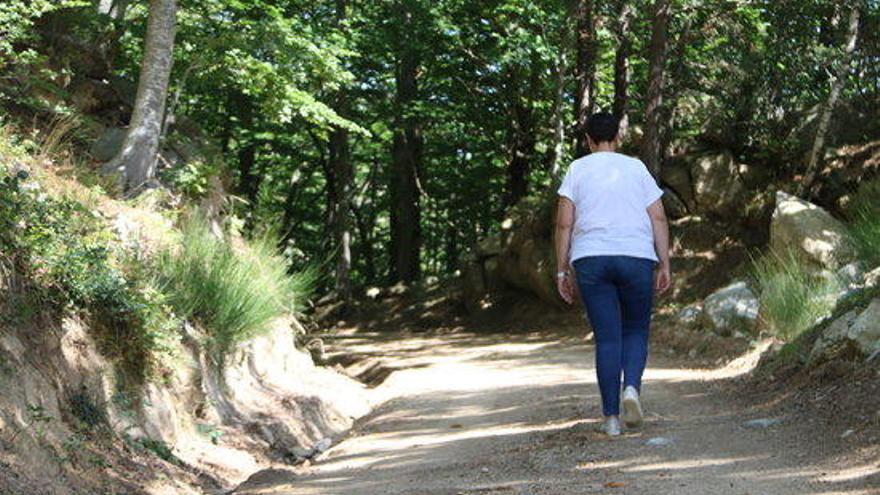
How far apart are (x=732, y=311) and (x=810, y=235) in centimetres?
194

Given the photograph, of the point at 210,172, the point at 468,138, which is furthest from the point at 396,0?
the point at 210,172

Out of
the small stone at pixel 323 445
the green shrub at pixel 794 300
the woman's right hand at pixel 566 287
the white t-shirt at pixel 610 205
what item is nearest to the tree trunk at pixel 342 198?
the green shrub at pixel 794 300

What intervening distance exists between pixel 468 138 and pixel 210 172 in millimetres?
15539

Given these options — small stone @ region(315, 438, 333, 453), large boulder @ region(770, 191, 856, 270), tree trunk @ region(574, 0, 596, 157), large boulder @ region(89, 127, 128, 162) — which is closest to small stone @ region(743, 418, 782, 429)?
small stone @ region(315, 438, 333, 453)

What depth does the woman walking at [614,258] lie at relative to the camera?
18.1ft

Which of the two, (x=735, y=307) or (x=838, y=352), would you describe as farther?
(x=735, y=307)

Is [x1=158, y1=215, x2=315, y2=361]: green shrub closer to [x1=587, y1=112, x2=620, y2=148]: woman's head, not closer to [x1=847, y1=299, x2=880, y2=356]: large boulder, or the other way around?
[x1=587, y1=112, x2=620, y2=148]: woman's head

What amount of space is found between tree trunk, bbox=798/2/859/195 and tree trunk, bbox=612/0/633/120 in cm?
400

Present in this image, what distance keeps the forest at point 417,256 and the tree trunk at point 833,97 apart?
0.08m

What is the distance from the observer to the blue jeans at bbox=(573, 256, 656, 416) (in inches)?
217

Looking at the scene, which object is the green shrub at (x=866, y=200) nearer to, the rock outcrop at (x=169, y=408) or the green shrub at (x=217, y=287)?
the rock outcrop at (x=169, y=408)

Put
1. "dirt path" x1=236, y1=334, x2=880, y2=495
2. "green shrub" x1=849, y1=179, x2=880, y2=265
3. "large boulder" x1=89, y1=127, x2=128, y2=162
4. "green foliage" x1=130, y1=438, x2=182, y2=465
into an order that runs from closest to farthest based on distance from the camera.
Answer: "dirt path" x1=236, y1=334, x2=880, y2=495, "green foliage" x1=130, y1=438, x2=182, y2=465, "green shrub" x1=849, y1=179, x2=880, y2=265, "large boulder" x1=89, y1=127, x2=128, y2=162

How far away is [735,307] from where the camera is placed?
487 inches

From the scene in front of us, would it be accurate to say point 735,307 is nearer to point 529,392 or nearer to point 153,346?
point 529,392
